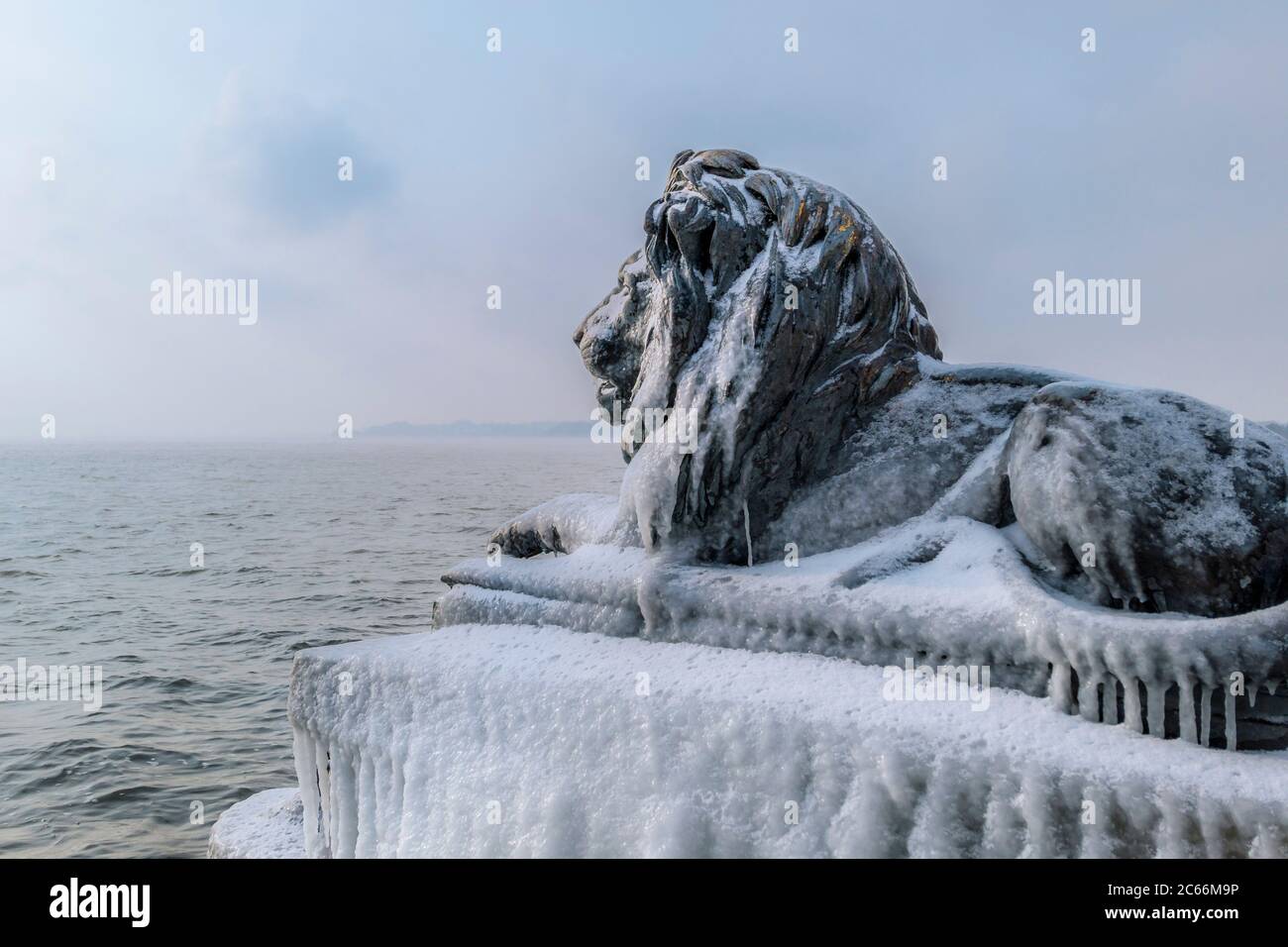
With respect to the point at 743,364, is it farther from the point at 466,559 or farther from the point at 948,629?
the point at 466,559

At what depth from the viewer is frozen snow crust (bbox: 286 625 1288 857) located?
1.95 meters

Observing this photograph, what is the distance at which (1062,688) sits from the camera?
2.18 meters

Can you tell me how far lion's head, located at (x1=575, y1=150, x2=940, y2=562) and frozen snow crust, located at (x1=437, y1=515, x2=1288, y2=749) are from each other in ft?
0.74

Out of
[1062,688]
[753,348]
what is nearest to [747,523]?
[753,348]

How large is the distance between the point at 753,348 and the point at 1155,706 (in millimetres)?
1476

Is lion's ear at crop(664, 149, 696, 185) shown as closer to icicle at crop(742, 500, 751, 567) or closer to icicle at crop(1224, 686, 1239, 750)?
icicle at crop(742, 500, 751, 567)

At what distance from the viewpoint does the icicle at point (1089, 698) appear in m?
2.12

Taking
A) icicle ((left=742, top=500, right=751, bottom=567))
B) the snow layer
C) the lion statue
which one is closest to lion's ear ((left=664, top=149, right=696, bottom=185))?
the lion statue

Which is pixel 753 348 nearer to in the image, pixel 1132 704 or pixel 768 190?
pixel 768 190

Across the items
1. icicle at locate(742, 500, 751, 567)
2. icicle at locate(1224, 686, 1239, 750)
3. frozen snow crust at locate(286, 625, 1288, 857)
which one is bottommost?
frozen snow crust at locate(286, 625, 1288, 857)

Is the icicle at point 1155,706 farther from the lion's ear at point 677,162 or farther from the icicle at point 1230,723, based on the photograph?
the lion's ear at point 677,162

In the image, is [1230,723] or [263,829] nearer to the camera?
[1230,723]

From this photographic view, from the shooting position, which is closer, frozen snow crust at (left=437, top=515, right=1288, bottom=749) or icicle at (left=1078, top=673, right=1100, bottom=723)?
frozen snow crust at (left=437, top=515, right=1288, bottom=749)
